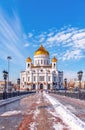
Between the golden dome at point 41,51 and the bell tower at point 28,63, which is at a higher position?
the golden dome at point 41,51

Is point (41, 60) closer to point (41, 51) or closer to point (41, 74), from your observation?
point (41, 51)

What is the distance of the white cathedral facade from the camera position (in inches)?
5871

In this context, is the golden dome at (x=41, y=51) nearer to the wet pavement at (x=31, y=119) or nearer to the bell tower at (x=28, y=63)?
A: the bell tower at (x=28, y=63)

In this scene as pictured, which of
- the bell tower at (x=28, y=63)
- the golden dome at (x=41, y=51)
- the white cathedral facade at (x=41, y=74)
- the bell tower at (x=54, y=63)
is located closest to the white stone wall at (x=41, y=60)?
the white cathedral facade at (x=41, y=74)

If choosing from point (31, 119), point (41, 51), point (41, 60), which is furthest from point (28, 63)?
point (31, 119)

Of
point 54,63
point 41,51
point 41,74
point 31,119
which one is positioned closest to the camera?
point 31,119

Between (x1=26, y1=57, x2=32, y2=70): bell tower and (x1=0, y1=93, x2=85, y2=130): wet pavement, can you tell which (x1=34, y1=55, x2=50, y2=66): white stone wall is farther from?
(x1=0, y1=93, x2=85, y2=130): wet pavement

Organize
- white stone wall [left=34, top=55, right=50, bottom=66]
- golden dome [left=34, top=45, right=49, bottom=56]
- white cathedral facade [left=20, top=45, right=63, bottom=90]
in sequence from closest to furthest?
white cathedral facade [left=20, top=45, right=63, bottom=90] < white stone wall [left=34, top=55, right=50, bottom=66] < golden dome [left=34, top=45, right=49, bottom=56]

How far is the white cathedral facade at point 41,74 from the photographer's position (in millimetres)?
149125

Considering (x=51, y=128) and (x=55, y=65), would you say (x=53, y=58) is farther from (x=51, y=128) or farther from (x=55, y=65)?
(x=51, y=128)

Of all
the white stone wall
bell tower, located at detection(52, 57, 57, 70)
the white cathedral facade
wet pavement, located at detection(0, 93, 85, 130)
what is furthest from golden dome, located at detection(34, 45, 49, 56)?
wet pavement, located at detection(0, 93, 85, 130)

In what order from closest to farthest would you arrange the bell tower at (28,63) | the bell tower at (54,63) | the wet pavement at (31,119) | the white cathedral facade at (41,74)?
1. the wet pavement at (31,119)
2. the white cathedral facade at (41,74)
3. the bell tower at (54,63)
4. the bell tower at (28,63)

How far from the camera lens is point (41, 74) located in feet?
498

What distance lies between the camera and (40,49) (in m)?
155
